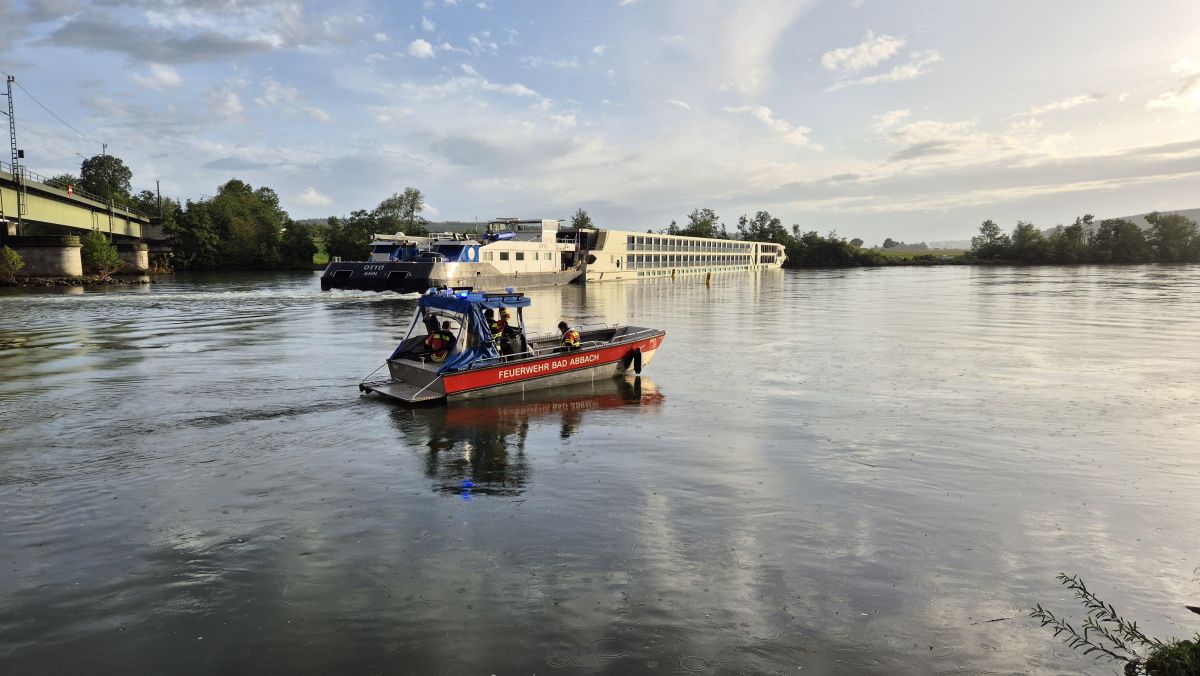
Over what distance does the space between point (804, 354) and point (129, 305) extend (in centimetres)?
4343

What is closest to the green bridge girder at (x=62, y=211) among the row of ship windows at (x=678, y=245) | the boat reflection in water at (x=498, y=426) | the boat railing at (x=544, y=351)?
the row of ship windows at (x=678, y=245)

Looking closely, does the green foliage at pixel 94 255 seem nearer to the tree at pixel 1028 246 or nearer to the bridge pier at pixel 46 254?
the bridge pier at pixel 46 254

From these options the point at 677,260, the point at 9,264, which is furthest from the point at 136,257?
the point at 677,260

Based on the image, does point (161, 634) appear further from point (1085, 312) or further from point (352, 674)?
point (1085, 312)

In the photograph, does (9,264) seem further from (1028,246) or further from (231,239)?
(1028,246)

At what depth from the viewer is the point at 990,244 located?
171 metres

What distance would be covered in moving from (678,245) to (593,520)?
9161 centimetres

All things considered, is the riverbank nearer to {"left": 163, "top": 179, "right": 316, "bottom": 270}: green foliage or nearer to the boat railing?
{"left": 163, "top": 179, "right": 316, "bottom": 270}: green foliage

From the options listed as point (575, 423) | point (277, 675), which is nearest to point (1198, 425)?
point (575, 423)

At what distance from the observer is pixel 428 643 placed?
629cm

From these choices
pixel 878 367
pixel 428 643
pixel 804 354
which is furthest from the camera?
pixel 804 354

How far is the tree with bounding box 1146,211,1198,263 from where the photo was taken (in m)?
152

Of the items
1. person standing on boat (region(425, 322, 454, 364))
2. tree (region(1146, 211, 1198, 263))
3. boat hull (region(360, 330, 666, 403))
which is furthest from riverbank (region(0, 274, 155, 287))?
tree (region(1146, 211, 1198, 263))

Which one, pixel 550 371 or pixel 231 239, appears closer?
pixel 550 371
